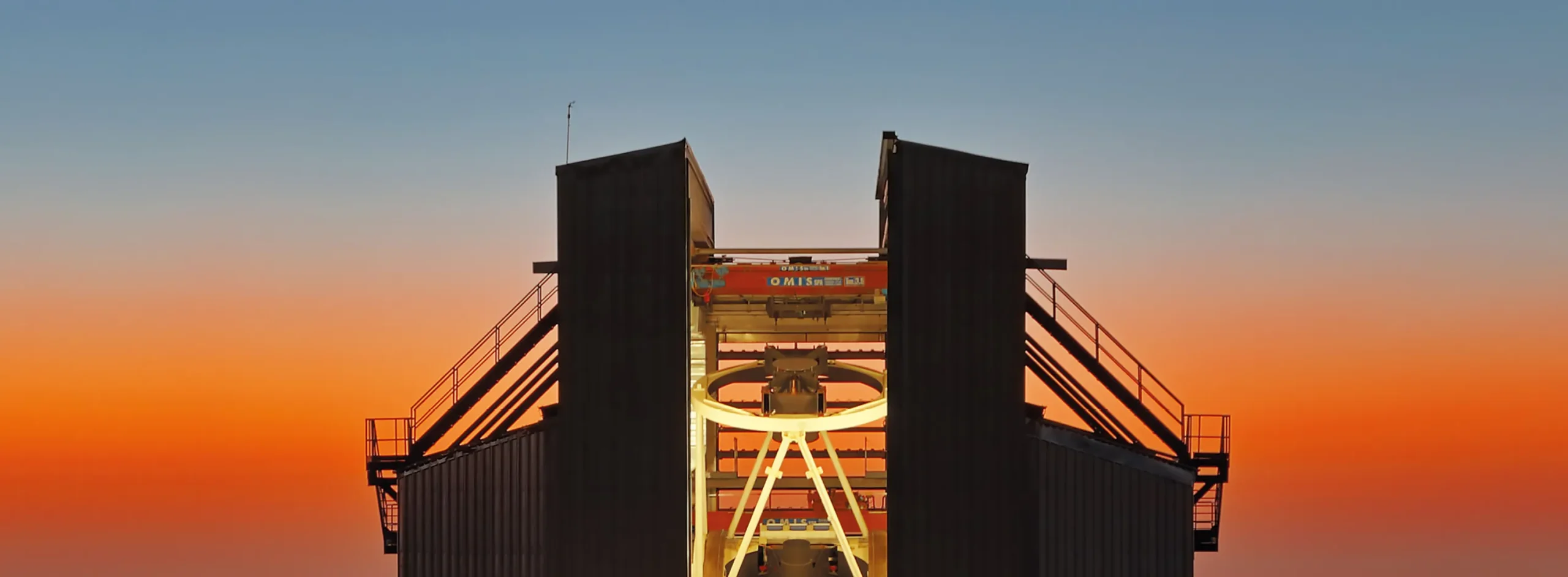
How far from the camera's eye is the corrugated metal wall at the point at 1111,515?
26.3m

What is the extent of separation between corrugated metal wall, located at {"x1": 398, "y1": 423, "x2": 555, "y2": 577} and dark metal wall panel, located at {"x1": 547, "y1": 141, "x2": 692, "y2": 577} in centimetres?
132

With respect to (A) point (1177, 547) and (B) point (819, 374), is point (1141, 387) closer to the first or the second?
(A) point (1177, 547)

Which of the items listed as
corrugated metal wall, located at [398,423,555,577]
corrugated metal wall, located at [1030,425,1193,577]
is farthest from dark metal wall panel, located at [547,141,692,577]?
corrugated metal wall, located at [1030,425,1193,577]

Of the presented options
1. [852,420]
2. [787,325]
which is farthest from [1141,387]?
[787,325]

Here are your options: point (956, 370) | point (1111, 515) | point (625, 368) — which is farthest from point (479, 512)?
point (1111, 515)

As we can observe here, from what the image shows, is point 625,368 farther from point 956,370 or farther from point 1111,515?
point 1111,515

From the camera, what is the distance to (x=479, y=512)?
90.1 ft

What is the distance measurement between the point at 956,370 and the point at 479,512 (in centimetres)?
1103

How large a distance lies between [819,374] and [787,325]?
1721 mm

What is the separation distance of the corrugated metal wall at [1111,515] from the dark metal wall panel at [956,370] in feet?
3.18

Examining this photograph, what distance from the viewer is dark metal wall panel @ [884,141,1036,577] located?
2527 centimetres

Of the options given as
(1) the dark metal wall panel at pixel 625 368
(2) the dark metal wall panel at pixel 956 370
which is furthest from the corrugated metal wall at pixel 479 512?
(2) the dark metal wall panel at pixel 956 370

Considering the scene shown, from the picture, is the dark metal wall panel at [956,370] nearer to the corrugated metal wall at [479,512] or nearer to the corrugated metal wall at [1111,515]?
the corrugated metal wall at [1111,515]

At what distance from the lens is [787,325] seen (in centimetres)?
3266
